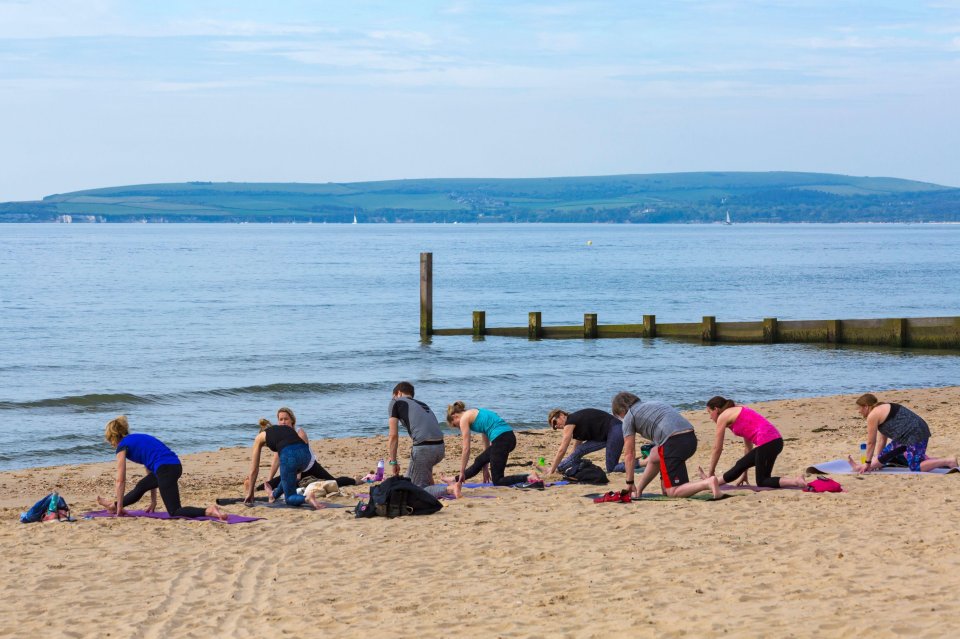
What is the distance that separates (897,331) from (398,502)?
88.5 ft

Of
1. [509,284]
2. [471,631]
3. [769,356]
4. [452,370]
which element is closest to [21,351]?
[452,370]

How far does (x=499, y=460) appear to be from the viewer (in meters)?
14.2

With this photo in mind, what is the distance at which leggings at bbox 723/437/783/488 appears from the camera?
1284 centimetres

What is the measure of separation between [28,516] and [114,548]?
1786mm

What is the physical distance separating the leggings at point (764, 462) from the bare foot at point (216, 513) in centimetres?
568

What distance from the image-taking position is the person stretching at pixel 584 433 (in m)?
14.2

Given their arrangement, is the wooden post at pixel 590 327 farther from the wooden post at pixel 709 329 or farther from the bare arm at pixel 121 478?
the bare arm at pixel 121 478

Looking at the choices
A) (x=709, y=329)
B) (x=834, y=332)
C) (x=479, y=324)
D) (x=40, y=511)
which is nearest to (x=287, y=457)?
(x=40, y=511)

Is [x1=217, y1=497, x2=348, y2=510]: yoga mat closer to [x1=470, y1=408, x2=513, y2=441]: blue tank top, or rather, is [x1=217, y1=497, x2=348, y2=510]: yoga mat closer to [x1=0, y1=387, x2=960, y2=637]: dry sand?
[x1=0, y1=387, x2=960, y2=637]: dry sand

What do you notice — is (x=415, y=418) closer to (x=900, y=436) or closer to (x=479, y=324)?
(x=900, y=436)

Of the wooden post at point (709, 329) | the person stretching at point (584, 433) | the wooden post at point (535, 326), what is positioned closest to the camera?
the person stretching at point (584, 433)

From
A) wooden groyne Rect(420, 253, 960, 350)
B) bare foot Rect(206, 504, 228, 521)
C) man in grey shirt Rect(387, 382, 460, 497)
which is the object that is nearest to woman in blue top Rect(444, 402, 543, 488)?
man in grey shirt Rect(387, 382, 460, 497)

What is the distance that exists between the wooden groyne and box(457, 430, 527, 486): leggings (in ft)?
77.4

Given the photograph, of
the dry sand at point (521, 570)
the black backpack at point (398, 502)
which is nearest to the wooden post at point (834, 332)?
the dry sand at point (521, 570)
